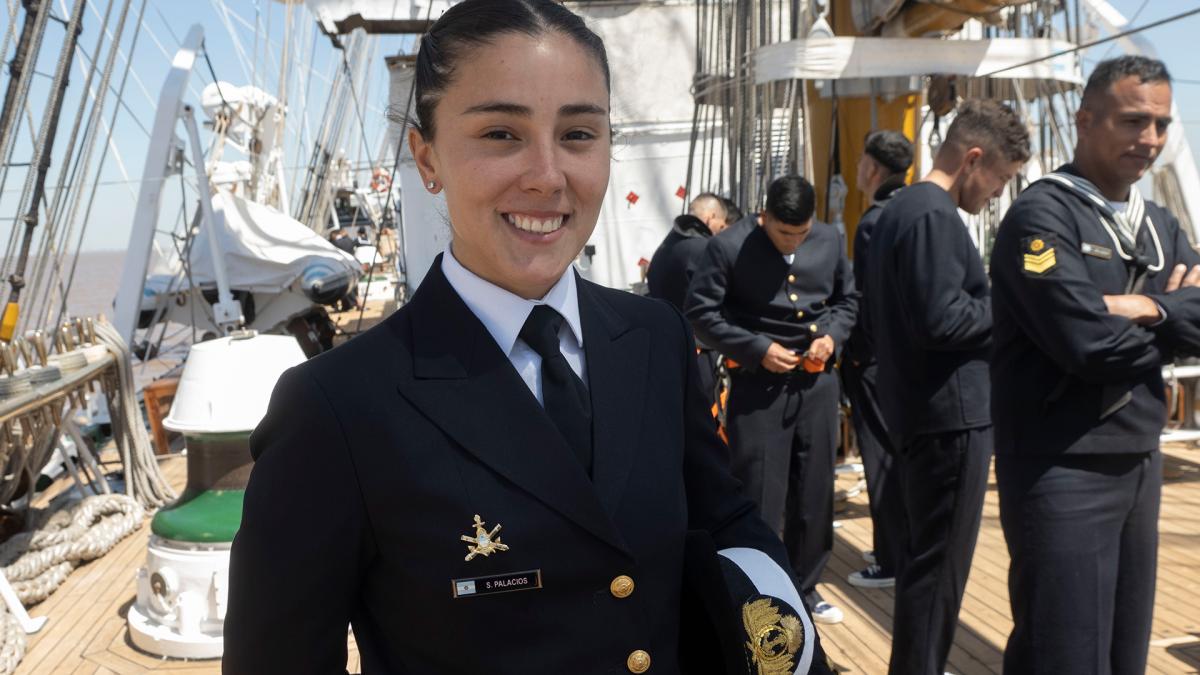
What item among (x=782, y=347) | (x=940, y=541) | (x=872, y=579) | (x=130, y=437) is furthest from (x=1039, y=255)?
(x=130, y=437)

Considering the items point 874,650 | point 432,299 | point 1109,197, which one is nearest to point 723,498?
point 432,299

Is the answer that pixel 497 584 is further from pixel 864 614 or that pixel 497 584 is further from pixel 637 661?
pixel 864 614

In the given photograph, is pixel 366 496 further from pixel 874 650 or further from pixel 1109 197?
pixel 874 650

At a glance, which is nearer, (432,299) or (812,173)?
(432,299)

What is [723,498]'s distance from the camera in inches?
53.8

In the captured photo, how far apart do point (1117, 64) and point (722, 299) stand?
5.96 feet

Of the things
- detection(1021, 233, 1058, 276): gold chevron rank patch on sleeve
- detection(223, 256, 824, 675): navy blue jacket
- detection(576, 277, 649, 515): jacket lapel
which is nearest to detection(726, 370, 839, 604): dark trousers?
detection(1021, 233, 1058, 276): gold chevron rank patch on sleeve

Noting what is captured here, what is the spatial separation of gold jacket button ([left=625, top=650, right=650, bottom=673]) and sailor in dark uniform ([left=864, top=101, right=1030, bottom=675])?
6.33ft

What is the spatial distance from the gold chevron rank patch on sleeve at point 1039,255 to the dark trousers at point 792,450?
5.15 feet

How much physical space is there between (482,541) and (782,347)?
2.93 m

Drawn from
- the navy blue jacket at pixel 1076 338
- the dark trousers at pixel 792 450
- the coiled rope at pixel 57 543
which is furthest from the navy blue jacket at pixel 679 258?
the coiled rope at pixel 57 543

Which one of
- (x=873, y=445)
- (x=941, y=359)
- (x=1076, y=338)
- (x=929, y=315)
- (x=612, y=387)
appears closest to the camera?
(x=612, y=387)

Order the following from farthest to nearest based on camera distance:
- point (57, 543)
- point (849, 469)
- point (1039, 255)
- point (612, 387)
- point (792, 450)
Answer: point (849, 469) < point (57, 543) < point (792, 450) < point (1039, 255) < point (612, 387)

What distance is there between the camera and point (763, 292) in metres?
3.98
